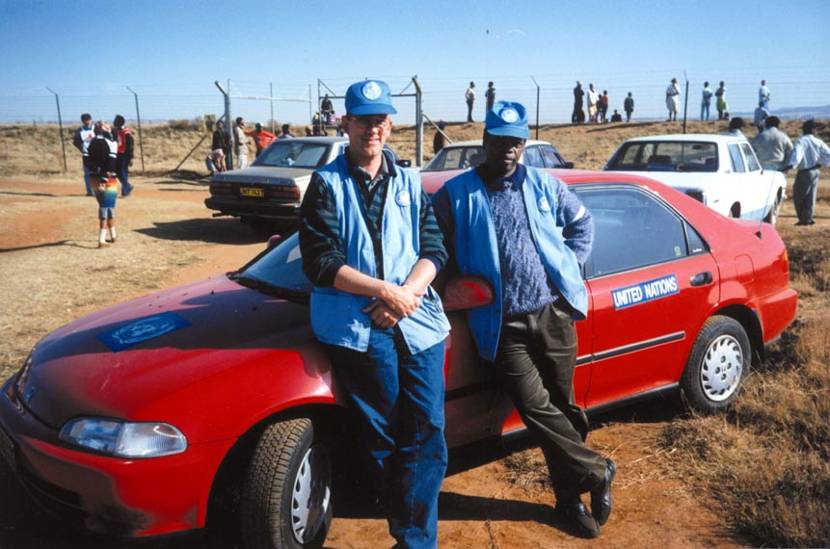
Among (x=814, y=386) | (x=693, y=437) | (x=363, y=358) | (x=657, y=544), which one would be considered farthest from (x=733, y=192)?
(x=363, y=358)

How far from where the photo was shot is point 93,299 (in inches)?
287

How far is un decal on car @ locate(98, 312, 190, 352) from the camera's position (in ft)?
10.1

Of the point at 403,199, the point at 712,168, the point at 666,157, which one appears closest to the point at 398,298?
the point at 403,199

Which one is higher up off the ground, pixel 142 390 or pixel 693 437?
pixel 142 390

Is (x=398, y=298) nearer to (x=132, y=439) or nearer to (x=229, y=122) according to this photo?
(x=132, y=439)

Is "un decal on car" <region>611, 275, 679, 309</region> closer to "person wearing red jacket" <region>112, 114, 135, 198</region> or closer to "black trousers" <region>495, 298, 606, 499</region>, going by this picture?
"black trousers" <region>495, 298, 606, 499</region>

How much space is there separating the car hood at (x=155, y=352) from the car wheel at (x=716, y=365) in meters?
2.28

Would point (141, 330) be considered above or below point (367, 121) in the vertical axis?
below

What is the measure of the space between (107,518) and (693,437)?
→ 117 inches

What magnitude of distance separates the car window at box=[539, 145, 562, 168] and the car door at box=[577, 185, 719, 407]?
25.1ft

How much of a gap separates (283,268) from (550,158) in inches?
348

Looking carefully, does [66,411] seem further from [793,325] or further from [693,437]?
[793,325]

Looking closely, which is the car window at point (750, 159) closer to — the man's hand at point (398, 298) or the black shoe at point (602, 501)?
the black shoe at point (602, 501)

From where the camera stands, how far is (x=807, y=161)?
37.5 ft
